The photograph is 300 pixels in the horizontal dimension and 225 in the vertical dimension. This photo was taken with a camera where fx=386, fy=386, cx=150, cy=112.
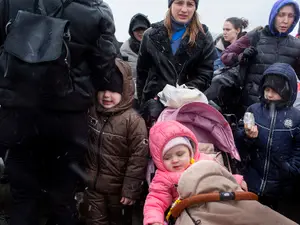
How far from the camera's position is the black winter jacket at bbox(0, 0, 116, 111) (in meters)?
2.53

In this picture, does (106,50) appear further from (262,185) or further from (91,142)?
(262,185)

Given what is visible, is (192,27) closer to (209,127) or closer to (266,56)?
(266,56)

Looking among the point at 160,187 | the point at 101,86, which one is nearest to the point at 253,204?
the point at 160,187

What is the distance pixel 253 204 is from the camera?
223 centimetres

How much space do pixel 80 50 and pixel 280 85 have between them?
1813mm

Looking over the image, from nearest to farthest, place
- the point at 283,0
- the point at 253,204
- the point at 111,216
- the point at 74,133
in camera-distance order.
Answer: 1. the point at 253,204
2. the point at 74,133
3. the point at 111,216
4. the point at 283,0

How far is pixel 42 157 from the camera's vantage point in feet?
9.50

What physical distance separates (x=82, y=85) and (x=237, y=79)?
82.3 inches

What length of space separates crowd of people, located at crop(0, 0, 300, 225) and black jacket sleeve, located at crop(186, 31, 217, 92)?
0.04 feet

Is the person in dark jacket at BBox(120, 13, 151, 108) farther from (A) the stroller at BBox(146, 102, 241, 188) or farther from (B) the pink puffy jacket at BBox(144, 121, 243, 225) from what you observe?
(B) the pink puffy jacket at BBox(144, 121, 243, 225)

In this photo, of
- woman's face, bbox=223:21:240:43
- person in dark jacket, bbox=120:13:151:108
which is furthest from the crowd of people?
woman's face, bbox=223:21:240:43

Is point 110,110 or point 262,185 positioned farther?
point 262,185

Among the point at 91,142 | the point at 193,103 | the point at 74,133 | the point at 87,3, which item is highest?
the point at 87,3

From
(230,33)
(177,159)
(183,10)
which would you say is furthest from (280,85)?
(230,33)
